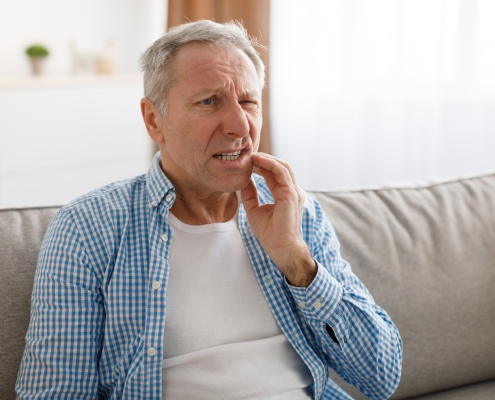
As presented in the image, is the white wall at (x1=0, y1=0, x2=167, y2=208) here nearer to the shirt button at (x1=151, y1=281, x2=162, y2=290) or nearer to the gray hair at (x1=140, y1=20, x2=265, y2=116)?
the gray hair at (x1=140, y1=20, x2=265, y2=116)

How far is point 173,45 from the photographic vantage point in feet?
4.65

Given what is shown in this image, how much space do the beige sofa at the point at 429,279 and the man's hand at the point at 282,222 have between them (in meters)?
0.28

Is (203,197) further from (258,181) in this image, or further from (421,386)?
(421,386)

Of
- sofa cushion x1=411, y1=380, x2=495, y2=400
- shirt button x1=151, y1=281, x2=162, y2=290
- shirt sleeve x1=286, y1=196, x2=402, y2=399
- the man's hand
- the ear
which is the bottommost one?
sofa cushion x1=411, y1=380, x2=495, y2=400

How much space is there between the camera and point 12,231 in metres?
1.43

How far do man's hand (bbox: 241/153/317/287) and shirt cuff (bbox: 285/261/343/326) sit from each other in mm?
26

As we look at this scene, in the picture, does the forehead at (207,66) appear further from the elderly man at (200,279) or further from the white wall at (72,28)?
the white wall at (72,28)

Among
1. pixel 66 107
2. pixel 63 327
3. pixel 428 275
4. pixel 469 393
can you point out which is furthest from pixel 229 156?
pixel 66 107

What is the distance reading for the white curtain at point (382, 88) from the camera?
3023 mm

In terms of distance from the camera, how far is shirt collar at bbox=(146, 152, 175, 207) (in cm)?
139

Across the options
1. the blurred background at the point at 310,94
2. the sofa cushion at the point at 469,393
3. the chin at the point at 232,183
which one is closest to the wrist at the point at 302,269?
the chin at the point at 232,183

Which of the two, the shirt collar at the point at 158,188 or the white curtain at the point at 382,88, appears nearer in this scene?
the shirt collar at the point at 158,188

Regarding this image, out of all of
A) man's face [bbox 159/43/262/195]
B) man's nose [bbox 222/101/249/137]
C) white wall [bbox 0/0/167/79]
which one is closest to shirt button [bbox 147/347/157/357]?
man's face [bbox 159/43/262/195]

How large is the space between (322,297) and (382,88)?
229 cm
